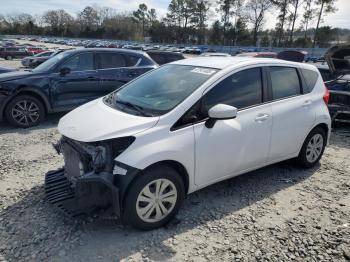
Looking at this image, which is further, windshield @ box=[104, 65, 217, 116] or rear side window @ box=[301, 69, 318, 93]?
rear side window @ box=[301, 69, 318, 93]

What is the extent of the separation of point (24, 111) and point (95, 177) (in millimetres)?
4740

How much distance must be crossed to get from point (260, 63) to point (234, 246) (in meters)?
2.29

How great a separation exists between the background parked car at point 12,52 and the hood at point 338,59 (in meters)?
33.0

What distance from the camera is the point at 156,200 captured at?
10.7ft

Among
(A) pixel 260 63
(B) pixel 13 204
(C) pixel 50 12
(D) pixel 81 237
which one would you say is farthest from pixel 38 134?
(C) pixel 50 12

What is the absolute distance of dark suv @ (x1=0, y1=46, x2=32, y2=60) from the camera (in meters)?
32.8

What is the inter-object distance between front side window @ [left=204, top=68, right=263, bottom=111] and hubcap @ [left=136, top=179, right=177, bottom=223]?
0.94 meters

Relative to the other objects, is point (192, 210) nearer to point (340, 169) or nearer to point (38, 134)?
point (340, 169)

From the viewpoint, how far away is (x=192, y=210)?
148 inches

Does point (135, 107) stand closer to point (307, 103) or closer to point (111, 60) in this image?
point (307, 103)

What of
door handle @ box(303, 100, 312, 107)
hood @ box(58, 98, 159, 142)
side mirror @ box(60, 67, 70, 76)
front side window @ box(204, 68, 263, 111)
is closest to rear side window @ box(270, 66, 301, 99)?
door handle @ box(303, 100, 312, 107)

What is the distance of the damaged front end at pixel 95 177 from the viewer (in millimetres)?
3029

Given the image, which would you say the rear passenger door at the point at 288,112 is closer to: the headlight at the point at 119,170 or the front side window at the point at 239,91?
the front side window at the point at 239,91

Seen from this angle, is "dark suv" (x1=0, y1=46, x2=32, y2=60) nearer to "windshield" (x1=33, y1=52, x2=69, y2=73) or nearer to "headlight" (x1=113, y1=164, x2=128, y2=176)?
"windshield" (x1=33, y1=52, x2=69, y2=73)
